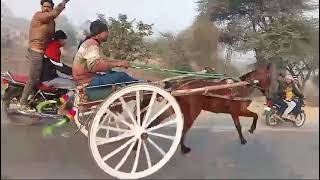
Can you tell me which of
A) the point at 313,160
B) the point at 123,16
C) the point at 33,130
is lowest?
the point at 313,160

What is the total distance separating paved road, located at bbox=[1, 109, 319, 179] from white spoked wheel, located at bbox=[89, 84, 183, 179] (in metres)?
0.04

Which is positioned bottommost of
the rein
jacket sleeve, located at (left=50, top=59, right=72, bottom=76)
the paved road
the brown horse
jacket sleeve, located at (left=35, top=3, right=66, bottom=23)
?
the paved road

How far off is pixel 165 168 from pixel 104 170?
19 cm

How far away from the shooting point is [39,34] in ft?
4.97

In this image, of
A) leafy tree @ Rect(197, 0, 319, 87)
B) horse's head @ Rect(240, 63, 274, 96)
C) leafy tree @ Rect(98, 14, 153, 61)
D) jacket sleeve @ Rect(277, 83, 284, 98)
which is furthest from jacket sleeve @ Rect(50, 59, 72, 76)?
jacket sleeve @ Rect(277, 83, 284, 98)

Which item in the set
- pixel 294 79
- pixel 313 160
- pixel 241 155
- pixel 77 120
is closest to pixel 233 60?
pixel 294 79

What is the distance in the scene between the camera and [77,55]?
1.54 meters

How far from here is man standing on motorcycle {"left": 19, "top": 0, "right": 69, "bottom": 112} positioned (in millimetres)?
1509

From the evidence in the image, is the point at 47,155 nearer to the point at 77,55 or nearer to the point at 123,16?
the point at 77,55

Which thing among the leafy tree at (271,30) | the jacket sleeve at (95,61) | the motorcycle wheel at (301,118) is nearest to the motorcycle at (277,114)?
the motorcycle wheel at (301,118)

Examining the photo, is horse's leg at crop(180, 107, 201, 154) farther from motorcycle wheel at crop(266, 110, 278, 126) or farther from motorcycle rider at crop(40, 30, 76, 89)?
motorcycle rider at crop(40, 30, 76, 89)

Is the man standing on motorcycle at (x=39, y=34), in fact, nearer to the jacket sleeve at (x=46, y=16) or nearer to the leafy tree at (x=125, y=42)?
the jacket sleeve at (x=46, y=16)

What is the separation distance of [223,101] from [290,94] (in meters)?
0.22

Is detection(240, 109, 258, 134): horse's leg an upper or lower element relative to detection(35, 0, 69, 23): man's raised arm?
lower
